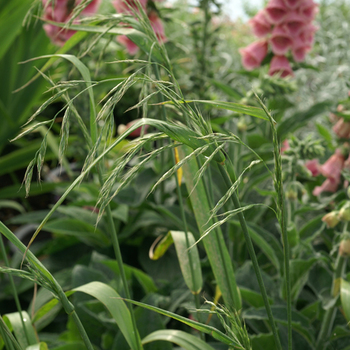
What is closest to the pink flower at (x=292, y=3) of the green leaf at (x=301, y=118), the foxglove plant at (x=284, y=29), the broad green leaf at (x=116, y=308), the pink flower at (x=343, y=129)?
the foxglove plant at (x=284, y=29)

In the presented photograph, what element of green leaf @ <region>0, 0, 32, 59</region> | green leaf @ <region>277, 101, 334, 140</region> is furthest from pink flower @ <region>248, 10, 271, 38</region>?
green leaf @ <region>0, 0, 32, 59</region>

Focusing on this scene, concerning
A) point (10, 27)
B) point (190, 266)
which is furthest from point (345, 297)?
point (10, 27)

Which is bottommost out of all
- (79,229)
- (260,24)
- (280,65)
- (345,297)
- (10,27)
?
(79,229)

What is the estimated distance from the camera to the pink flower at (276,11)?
3.32ft

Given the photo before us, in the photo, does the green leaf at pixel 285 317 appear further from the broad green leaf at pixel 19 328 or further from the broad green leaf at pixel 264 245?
the broad green leaf at pixel 19 328

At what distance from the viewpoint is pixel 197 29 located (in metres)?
1.18

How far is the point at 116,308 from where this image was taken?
0.41 meters

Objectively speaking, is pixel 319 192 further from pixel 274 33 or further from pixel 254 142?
pixel 274 33

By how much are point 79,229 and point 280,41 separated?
2.37ft

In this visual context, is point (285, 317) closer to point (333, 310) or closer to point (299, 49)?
point (333, 310)

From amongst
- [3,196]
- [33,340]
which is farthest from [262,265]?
[3,196]

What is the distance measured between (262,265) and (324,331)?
0.25 m

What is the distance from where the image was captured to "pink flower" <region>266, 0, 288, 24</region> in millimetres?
1011

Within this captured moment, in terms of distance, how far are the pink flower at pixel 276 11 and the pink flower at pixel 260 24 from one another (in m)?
0.02
